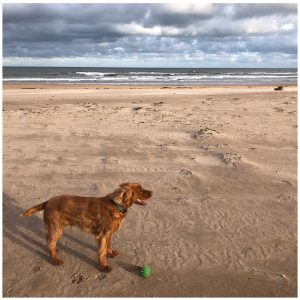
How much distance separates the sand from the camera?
433 centimetres

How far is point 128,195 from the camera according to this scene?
441 centimetres

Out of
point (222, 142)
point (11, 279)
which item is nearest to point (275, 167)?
point (222, 142)

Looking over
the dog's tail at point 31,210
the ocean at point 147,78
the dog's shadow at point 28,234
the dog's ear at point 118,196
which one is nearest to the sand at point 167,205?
the dog's shadow at point 28,234

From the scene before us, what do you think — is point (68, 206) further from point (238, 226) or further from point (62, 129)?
point (62, 129)

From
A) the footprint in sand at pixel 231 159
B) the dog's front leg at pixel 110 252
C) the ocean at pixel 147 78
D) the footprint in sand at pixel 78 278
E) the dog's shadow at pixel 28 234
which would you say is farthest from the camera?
the ocean at pixel 147 78

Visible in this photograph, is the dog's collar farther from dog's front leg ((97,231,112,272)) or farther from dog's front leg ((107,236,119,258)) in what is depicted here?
dog's front leg ((107,236,119,258))

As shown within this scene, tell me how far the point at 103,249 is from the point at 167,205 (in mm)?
1880

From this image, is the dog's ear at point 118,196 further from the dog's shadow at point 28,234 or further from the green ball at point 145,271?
the dog's shadow at point 28,234

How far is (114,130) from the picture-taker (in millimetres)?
11000

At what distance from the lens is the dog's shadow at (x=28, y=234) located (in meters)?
4.89

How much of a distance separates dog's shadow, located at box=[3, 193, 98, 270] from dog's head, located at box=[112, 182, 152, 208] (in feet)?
3.30

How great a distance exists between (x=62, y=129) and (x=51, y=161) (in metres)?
3.23

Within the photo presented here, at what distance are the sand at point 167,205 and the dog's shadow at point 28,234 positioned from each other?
0.6 inches

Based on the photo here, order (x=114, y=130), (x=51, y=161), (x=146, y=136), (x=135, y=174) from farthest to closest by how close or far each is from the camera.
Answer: (x=114, y=130) → (x=146, y=136) → (x=51, y=161) → (x=135, y=174)
